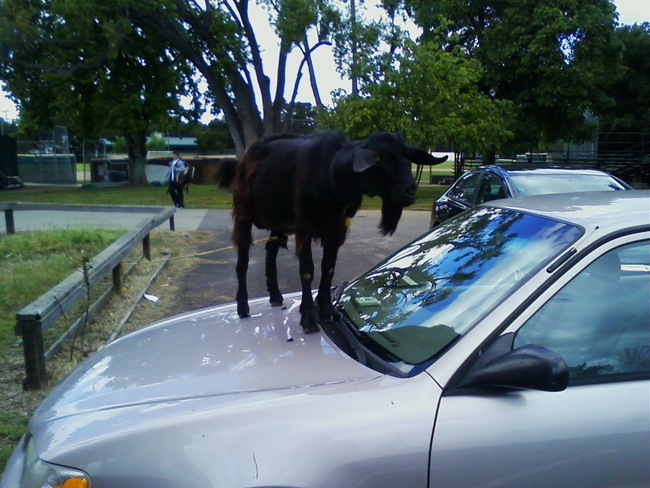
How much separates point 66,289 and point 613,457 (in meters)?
4.35

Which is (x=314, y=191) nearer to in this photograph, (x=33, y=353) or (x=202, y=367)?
(x=202, y=367)

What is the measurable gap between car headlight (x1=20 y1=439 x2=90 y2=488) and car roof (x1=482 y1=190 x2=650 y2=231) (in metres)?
2.07

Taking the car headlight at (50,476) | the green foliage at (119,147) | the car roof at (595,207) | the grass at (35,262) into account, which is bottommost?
the grass at (35,262)

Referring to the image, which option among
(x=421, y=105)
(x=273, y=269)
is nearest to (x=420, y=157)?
(x=273, y=269)

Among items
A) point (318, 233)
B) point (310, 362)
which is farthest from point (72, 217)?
point (310, 362)

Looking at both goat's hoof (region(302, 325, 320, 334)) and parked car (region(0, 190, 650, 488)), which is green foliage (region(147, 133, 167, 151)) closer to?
goat's hoof (region(302, 325, 320, 334))

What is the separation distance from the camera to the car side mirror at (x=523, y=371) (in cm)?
207

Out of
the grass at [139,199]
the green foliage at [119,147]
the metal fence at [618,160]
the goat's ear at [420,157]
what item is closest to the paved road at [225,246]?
the grass at [139,199]

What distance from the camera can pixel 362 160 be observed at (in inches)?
126

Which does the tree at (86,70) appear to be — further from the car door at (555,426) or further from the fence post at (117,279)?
the car door at (555,426)

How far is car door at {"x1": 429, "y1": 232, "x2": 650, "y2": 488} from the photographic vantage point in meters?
2.07

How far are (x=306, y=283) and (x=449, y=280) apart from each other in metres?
0.90

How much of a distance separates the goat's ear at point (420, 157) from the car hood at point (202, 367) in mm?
1112

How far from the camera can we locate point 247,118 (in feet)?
88.5
